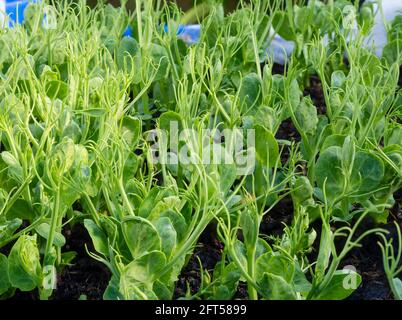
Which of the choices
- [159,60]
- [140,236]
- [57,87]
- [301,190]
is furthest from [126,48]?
[140,236]

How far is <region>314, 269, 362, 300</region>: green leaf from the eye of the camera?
70 centimetres

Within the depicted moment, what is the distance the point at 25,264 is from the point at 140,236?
11 centimetres

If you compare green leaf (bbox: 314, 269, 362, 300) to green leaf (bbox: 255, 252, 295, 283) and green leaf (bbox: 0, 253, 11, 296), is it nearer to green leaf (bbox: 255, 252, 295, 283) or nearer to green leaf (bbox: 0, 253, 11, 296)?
green leaf (bbox: 255, 252, 295, 283)

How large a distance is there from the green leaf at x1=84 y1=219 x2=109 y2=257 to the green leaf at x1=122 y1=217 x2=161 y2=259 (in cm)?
4

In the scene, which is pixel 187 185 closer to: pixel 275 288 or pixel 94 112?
pixel 94 112

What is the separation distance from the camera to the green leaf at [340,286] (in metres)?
0.70

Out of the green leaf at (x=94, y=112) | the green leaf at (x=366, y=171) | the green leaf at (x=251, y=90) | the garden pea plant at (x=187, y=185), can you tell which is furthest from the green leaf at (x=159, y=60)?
the green leaf at (x=366, y=171)

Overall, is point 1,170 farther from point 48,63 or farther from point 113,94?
point 48,63

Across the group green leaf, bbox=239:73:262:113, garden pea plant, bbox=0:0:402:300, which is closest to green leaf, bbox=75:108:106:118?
garden pea plant, bbox=0:0:402:300

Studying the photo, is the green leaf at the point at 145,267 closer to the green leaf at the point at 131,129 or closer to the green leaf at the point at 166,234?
the green leaf at the point at 166,234

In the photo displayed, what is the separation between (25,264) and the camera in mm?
715

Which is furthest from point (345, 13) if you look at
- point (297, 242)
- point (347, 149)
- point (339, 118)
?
point (297, 242)

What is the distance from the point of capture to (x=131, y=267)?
0.68 metres

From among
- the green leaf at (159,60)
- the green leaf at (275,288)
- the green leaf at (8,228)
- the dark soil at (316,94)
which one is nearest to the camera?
the green leaf at (275,288)
